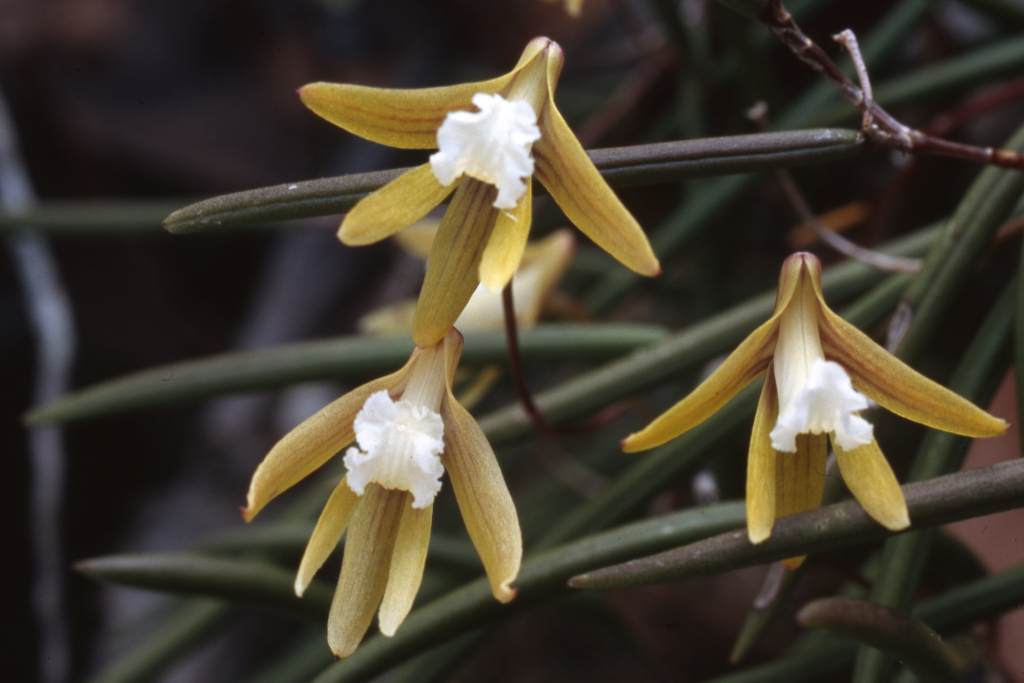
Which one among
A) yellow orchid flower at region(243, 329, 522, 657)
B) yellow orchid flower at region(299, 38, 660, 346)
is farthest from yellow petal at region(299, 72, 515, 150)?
yellow orchid flower at region(243, 329, 522, 657)

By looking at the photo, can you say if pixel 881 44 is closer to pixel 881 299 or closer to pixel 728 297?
pixel 728 297

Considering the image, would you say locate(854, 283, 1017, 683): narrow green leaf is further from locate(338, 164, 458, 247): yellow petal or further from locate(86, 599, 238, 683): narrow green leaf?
locate(86, 599, 238, 683): narrow green leaf

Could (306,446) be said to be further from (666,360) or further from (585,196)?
(666,360)

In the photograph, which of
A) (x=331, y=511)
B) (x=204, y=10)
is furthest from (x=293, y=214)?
(x=204, y=10)

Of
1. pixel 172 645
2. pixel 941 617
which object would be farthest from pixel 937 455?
pixel 172 645

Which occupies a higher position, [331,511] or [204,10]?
[204,10]

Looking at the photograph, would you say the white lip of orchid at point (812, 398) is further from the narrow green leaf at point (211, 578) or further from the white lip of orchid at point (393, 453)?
the narrow green leaf at point (211, 578)

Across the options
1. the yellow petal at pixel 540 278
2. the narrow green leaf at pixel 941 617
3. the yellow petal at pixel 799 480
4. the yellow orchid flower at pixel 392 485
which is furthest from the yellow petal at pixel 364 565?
the yellow petal at pixel 540 278
